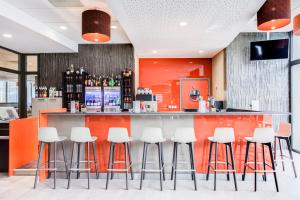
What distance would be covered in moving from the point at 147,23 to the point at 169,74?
12.8 feet

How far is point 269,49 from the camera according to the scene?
6277 mm

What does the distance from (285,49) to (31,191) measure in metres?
6.62

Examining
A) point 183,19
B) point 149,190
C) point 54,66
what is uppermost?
point 183,19

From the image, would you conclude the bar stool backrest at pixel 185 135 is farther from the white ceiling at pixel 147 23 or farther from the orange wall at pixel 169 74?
the orange wall at pixel 169 74

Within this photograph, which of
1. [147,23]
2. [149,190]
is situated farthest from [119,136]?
[147,23]

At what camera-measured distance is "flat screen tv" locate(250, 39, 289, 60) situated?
240 inches

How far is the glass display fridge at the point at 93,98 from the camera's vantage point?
727cm

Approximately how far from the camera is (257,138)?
3812 millimetres

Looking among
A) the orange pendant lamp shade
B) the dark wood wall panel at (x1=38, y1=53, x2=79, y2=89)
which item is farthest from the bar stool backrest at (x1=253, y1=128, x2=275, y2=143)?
the dark wood wall panel at (x1=38, y1=53, x2=79, y2=89)

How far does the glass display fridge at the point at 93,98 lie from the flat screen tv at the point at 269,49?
467 cm

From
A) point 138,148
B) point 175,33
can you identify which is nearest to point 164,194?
point 138,148

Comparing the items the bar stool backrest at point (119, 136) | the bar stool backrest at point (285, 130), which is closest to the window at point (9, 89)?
the bar stool backrest at point (119, 136)

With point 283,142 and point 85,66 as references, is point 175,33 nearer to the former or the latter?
point 85,66

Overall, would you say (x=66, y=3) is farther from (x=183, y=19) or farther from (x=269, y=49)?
(x=269, y=49)
